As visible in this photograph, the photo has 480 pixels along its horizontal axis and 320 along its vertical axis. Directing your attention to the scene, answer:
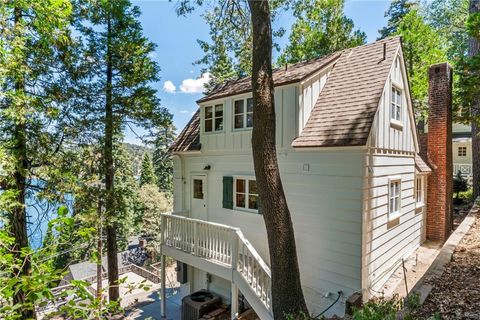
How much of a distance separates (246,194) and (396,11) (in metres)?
26.2

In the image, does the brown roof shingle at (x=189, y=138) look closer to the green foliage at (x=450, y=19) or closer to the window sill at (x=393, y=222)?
the window sill at (x=393, y=222)

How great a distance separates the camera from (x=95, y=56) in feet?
34.5

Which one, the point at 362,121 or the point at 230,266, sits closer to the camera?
the point at 362,121

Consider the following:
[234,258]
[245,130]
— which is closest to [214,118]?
[245,130]

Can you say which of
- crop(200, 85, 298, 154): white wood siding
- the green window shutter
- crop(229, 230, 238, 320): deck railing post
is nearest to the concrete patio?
crop(229, 230, 238, 320): deck railing post

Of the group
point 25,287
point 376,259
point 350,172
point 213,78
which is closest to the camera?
point 25,287

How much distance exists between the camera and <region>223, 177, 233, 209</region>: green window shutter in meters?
9.54

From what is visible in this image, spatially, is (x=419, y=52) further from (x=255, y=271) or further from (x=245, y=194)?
(x=255, y=271)

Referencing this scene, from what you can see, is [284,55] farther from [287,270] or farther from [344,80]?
[287,270]

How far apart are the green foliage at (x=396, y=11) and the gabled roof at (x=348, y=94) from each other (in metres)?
20.4

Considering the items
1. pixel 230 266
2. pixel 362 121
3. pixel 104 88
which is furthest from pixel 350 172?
pixel 104 88

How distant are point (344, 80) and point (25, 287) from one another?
8625mm

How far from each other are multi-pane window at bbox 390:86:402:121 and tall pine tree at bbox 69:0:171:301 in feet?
28.4

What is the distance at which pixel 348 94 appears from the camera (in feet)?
26.1
